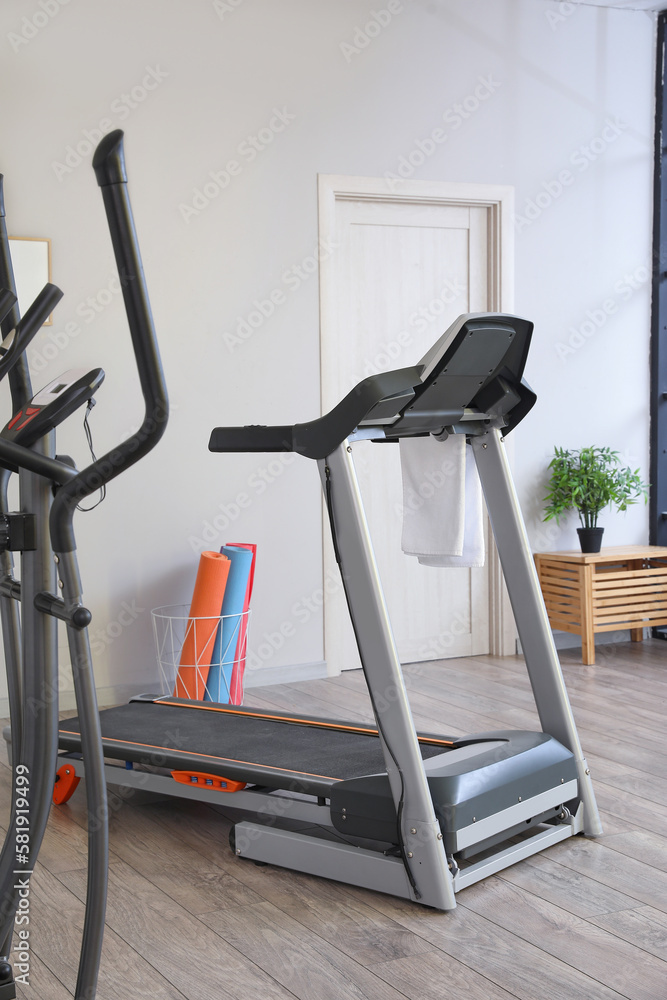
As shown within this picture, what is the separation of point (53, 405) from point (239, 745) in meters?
1.40

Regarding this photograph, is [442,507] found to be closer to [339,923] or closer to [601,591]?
[339,923]

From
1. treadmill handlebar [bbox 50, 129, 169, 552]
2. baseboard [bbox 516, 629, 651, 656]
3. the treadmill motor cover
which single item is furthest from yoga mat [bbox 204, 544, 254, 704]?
treadmill handlebar [bbox 50, 129, 169, 552]

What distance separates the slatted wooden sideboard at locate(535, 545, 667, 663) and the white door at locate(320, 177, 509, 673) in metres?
0.31

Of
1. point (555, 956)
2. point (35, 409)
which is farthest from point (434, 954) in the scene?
point (35, 409)

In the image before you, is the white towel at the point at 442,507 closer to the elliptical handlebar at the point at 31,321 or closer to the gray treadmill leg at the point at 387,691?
the gray treadmill leg at the point at 387,691

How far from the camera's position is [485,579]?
15.8 feet

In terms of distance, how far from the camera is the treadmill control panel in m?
1.60

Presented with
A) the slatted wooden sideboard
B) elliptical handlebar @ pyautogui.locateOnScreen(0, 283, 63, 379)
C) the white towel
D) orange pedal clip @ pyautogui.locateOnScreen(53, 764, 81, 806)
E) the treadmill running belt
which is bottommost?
orange pedal clip @ pyautogui.locateOnScreen(53, 764, 81, 806)

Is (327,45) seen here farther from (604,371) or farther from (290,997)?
(290,997)

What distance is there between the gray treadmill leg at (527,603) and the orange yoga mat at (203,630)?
148cm

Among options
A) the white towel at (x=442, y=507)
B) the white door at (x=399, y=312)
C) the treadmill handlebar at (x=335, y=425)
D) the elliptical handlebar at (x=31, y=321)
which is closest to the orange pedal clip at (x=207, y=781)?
the white towel at (x=442, y=507)

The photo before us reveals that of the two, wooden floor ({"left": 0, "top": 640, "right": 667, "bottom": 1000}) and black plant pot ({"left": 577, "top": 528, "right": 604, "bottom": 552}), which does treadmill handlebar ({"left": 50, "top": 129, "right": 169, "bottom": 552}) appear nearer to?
wooden floor ({"left": 0, "top": 640, "right": 667, "bottom": 1000})

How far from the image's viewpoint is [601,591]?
473 cm

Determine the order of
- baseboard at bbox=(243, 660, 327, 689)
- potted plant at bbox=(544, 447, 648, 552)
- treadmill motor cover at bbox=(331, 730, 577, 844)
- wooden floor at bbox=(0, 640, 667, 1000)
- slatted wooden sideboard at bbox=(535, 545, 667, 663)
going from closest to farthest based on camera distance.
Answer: wooden floor at bbox=(0, 640, 667, 1000) → treadmill motor cover at bbox=(331, 730, 577, 844) → baseboard at bbox=(243, 660, 327, 689) → slatted wooden sideboard at bbox=(535, 545, 667, 663) → potted plant at bbox=(544, 447, 648, 552)
